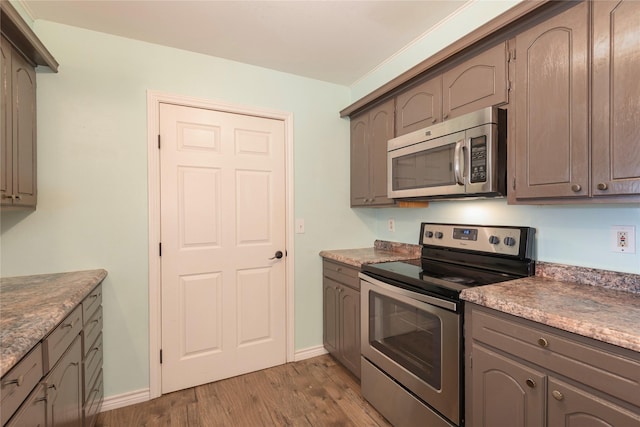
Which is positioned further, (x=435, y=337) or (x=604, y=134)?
(x=435, y=337)

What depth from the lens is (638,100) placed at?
3.51 ft

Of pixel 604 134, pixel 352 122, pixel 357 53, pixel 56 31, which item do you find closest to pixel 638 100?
pixel 604 134

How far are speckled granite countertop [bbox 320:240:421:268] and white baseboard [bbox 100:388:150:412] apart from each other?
163 cm

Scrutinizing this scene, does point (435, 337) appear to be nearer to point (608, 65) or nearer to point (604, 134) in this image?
point (604, 134)

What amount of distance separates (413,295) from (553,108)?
1.07 metres

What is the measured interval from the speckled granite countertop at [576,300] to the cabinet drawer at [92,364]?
6.42ft

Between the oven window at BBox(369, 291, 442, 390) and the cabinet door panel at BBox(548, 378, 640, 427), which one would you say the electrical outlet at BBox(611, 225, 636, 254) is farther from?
the oven window at BBox(369, 291, 442, 390)

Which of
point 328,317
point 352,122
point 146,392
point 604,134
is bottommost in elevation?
point 146,392

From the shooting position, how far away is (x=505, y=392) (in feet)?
3.92

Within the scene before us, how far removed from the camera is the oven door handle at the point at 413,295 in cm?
141

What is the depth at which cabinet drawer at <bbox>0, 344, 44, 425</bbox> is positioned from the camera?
2.66 ft

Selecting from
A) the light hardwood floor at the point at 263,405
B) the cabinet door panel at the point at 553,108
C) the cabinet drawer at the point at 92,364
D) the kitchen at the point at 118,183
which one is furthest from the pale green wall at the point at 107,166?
the cabinet door panel at the point at 553,108

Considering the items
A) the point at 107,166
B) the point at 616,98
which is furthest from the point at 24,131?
the point at 616,98

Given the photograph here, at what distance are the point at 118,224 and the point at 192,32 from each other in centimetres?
138
